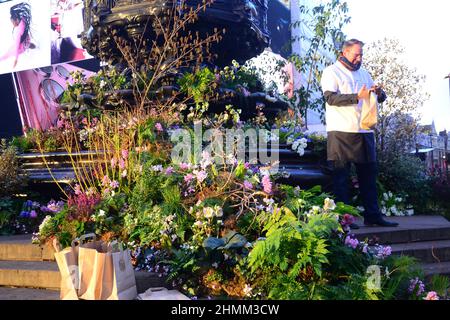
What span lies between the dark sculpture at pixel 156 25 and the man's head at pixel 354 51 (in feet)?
8.40

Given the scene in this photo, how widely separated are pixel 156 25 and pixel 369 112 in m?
3.47

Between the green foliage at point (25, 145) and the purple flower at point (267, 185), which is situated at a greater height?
the green foliage at point (25, 145)

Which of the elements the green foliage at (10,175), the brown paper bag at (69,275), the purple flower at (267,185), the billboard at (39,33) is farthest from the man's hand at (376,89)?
the billboard at (39,33)

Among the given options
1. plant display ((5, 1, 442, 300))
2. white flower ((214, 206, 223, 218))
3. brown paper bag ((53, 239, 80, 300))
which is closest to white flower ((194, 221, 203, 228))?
plant display ((5, 1, 442, 300))

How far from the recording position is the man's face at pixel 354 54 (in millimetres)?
5402

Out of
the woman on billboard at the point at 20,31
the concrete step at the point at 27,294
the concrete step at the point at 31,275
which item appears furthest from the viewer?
the woman on billboard at the point at 20,31

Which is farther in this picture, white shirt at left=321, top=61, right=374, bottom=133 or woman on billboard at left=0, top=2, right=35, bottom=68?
woman on billboard at left=0, top=2, right=35, bottom=68

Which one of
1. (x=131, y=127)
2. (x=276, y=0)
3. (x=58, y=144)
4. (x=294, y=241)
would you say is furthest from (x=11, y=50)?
(x=294, y=241)

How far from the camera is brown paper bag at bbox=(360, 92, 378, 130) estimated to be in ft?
17.2

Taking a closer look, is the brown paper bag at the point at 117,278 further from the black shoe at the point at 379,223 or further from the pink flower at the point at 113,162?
the black shoe at the point at 379,223

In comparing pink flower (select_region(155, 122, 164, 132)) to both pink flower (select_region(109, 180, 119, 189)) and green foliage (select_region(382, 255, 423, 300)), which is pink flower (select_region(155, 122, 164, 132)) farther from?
green foliage (select_region(382, 255, 423, 300))

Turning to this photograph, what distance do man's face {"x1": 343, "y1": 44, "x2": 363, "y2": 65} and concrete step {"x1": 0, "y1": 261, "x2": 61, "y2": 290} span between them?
373cm
